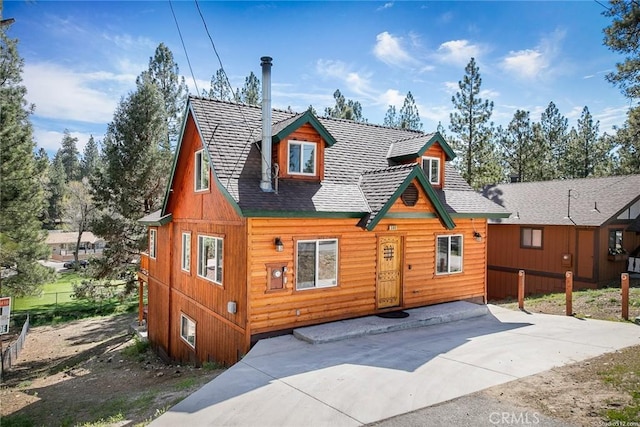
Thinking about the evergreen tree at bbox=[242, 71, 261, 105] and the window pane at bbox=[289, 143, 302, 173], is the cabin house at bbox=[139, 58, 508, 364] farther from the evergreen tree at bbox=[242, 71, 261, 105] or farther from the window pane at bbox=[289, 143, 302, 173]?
the evergreen tree at bbox=[242, 71, 261, 105]

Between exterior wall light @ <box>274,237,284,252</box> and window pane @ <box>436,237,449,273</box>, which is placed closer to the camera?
exterior wall light @ <box>274,237,284,252</box>

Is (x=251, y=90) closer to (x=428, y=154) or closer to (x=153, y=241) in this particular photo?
(x=153, y=241)

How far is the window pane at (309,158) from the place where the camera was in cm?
1094

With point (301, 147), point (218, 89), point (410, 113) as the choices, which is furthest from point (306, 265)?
point (410, 113)

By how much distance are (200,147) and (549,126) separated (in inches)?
1506

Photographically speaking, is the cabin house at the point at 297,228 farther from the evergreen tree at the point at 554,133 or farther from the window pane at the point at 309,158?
the evergreen tree at the point at 554,133

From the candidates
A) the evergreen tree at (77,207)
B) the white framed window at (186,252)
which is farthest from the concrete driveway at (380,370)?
the evergreen tree at (77,207)

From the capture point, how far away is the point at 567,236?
18.1m

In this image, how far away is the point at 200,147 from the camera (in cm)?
1171

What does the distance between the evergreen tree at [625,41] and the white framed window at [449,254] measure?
7.97m

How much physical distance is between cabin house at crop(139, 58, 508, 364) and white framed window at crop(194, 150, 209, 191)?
0.06 metres

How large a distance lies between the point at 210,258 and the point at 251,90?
27.9 metres

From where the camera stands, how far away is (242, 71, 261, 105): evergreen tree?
35.6m

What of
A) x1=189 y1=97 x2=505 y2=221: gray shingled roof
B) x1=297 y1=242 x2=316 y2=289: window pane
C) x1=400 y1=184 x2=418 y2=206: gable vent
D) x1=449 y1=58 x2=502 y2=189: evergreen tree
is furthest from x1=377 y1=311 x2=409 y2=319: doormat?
x1=449 y1=58 x2=502 y2=189: evergreen tree
